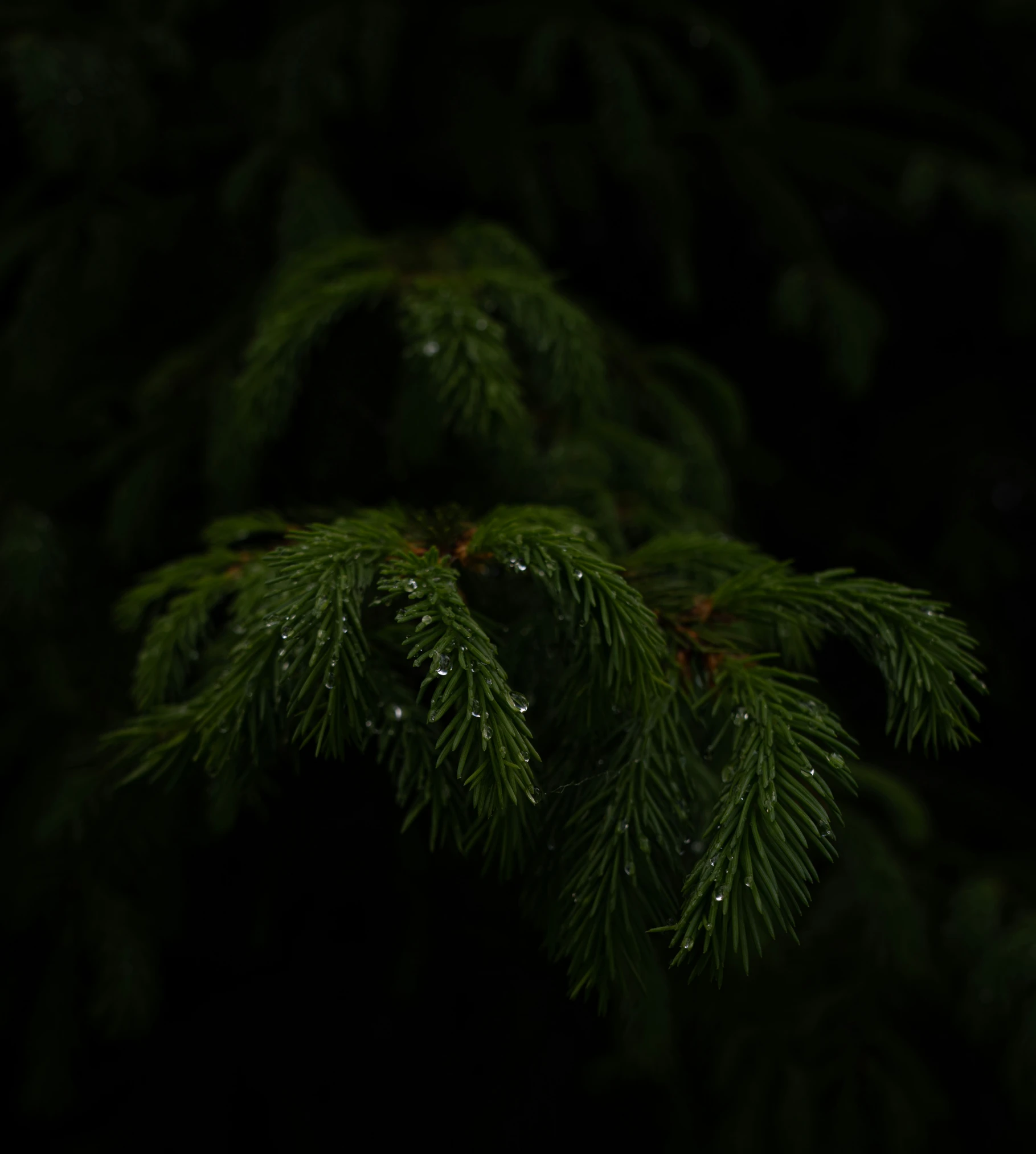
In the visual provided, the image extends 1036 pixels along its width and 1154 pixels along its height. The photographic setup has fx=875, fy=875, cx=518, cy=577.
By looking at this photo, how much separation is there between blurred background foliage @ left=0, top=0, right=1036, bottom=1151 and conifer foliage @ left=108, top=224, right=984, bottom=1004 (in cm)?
44

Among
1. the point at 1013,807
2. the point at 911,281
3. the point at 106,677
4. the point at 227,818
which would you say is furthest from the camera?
the point at 911,281

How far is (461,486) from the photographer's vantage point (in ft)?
4.43

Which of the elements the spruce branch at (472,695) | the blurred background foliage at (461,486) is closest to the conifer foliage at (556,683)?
the spruce branch at (472,695)

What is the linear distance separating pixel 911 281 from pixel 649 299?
Answer: 760 mm

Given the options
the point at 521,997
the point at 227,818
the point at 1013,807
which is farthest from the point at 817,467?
the point at 227,818

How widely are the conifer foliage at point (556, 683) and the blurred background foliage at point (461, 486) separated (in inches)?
17.3

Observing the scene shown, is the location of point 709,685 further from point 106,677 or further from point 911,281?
point 911,281

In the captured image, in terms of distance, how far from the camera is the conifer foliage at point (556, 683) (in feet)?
2.35

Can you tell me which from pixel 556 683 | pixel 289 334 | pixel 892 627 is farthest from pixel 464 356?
pixel 892 627

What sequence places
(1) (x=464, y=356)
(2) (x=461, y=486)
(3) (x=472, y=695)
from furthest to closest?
(2) (x=461, y=486), (1) (x=464, y=356), (3) (x=472, y=695)

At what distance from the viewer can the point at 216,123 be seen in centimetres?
195

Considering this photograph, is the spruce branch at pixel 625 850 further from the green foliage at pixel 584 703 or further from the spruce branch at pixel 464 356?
the spruce branch at pixel 464 356

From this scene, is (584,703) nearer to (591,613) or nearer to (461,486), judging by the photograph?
(591,613)

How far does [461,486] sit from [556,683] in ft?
1.70
